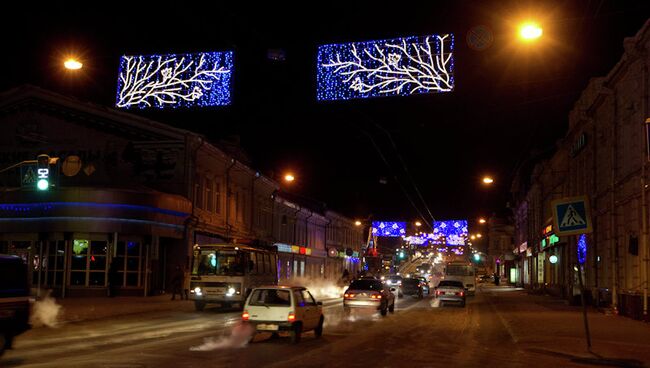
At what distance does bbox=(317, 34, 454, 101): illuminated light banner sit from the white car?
5706mm

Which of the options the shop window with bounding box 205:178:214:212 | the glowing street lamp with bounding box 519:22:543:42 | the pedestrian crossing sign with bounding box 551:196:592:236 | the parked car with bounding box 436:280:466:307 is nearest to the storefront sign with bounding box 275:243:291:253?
the shop window with bounding box 205:178:214:212

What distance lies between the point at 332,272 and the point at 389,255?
4056 cm

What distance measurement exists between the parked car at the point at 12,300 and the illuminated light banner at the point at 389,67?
30.4 feet

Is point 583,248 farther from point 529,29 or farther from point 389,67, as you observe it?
point 529,29

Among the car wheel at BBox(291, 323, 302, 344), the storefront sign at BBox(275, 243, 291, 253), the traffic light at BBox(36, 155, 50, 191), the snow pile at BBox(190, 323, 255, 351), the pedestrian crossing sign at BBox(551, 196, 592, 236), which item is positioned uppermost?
the traffic light at BBox(36, 155, 50, 191)

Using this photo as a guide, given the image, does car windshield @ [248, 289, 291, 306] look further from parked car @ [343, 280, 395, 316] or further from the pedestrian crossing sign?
parked car @ [343, 280, 395, 316]

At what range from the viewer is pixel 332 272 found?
252 ft

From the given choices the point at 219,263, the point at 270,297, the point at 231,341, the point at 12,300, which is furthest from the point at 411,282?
the point at 12,300

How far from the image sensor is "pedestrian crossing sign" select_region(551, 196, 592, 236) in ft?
49.6

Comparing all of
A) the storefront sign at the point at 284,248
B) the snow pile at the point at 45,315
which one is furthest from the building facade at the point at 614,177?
the storefront sign at the point at 284,248

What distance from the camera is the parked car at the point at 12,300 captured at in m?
13.6

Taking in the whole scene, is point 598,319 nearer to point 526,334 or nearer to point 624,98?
point 526,334

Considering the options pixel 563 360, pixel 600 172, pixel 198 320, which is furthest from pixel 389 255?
pixel 563 360

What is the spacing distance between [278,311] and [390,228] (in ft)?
237
